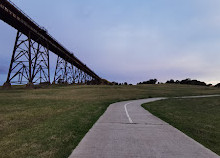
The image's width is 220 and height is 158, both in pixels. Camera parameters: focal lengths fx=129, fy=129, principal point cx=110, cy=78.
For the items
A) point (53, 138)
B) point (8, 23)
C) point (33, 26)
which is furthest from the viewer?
point (33, 26)

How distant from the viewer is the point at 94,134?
5062 mm

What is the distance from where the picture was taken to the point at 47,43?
34281 millimetres

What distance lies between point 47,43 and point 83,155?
36.5 meters

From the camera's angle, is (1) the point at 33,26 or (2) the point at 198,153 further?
(1) the point at 33,26

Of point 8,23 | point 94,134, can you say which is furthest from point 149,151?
point 8,23

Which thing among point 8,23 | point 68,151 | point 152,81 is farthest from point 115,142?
point 152,81

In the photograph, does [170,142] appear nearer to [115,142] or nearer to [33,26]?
[115,142]

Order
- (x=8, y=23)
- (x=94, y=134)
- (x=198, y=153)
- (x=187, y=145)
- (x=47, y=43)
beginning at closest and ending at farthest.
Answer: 1. (x=198, y=153)
2. (x=187, y=145)
3. (x=94, y=134)
4. (x=8, y=23)
5. (x=47, y=43)

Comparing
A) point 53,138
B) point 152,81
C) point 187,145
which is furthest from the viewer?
point 152,81

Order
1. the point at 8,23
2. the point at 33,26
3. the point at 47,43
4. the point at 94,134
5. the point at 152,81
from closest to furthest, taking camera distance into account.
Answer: the point at 94,134
the point at 8,23
the point at 33,26
the point at 47,43
the point at 152,81

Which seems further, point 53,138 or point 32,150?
point 53,138

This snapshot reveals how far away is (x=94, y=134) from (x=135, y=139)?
1.58 metres

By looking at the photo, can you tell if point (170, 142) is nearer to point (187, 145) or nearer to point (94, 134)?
point (187, 145)

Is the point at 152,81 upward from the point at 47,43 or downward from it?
downward
